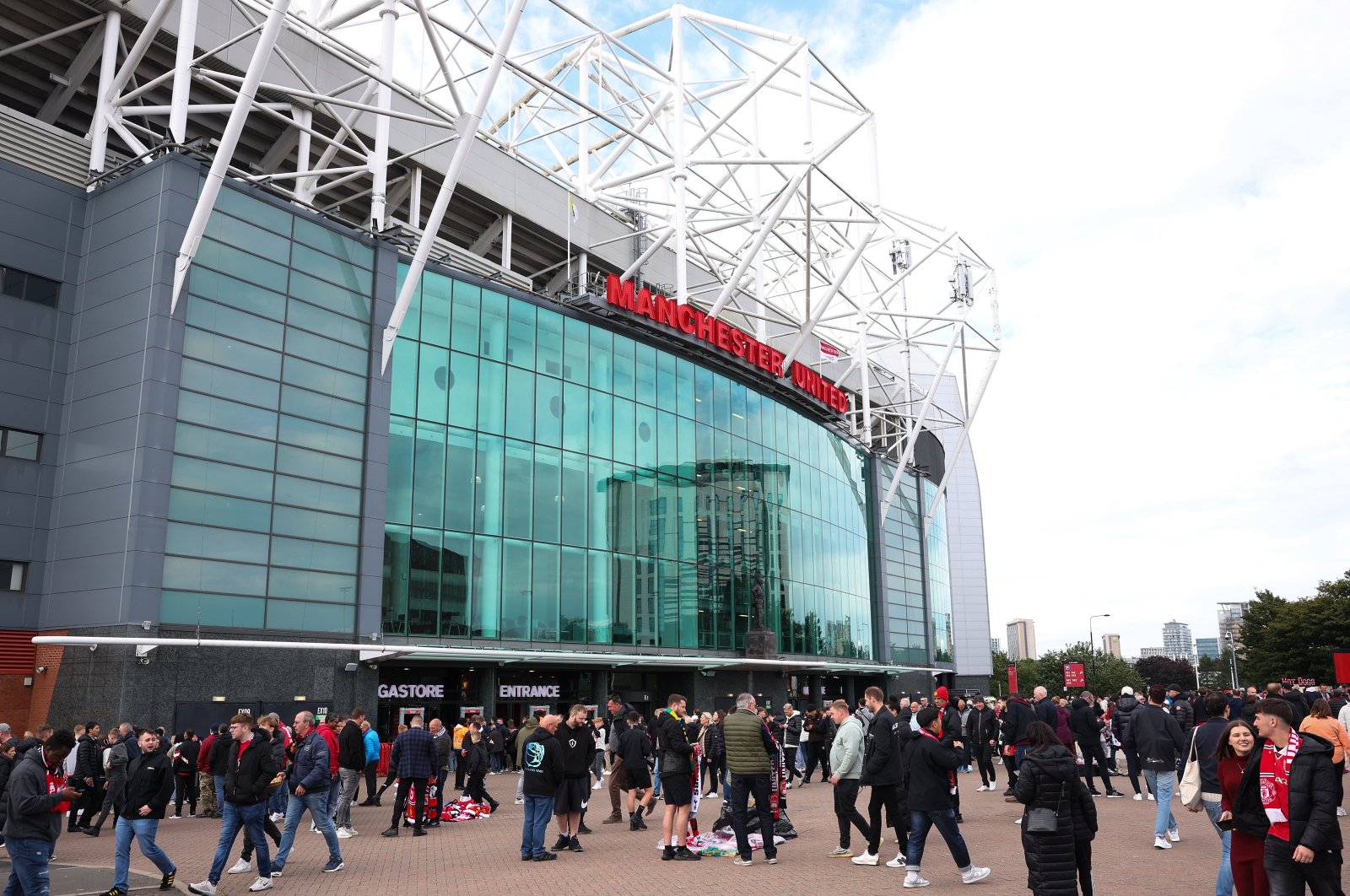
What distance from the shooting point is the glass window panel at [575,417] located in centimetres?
3106

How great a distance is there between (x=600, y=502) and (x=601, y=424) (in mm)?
2494

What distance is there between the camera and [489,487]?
28281 mm

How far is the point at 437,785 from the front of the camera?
15969 millimetres

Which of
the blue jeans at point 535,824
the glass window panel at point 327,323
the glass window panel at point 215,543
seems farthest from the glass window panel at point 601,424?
the blue jeans at point 535,824

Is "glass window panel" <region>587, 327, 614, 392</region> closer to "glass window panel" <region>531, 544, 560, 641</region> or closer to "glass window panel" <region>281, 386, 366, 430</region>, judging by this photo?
"glass window panel" <region>531, 544, 560, 641</region>

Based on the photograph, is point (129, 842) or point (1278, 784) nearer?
point (1278, 784)

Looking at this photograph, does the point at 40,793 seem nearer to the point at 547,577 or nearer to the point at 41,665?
the point at 41,665

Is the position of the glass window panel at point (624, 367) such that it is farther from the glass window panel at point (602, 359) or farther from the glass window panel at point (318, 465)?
the glass window panel at point (318, 465)

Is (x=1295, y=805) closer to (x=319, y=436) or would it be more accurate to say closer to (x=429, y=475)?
(x=319, y=436)

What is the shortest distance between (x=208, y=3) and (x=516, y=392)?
40.1 ft

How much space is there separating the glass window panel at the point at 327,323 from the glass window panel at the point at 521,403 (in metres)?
4.71

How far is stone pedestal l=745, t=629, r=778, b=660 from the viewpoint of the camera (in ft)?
120

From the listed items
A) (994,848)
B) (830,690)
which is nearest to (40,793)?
(994,848)

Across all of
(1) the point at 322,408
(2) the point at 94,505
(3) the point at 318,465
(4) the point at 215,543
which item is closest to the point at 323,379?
(1) the point at 322,408
